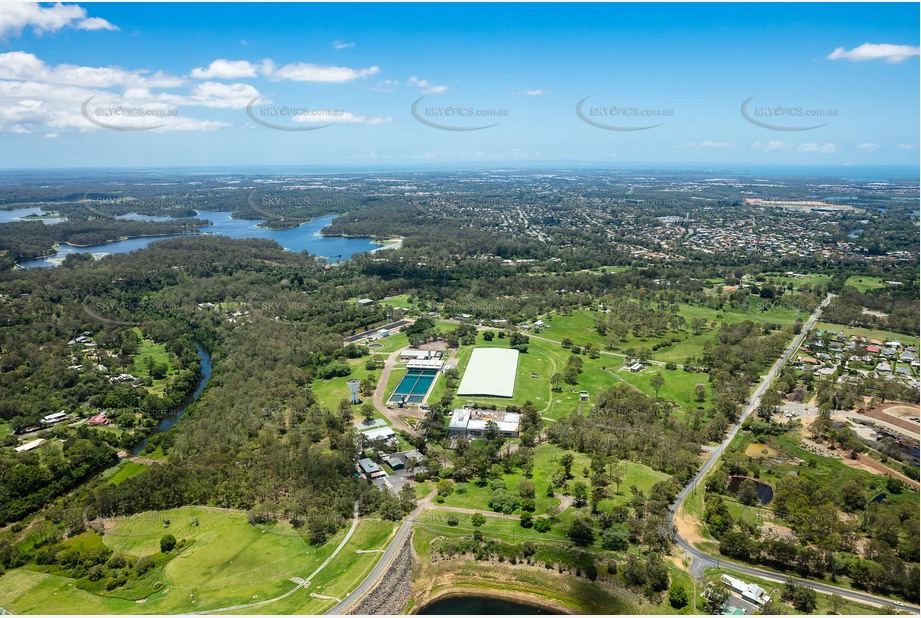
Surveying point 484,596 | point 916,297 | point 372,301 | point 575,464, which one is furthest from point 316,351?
point 916,297

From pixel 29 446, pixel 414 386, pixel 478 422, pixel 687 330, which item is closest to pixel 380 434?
pixel 478 422

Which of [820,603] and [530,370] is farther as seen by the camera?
[530,370]

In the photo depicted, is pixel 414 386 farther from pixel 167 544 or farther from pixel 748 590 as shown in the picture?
pixel 748 590

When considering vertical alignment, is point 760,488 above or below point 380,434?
below

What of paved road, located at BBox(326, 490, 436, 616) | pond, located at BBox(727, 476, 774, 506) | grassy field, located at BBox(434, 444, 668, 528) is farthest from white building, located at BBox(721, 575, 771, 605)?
paved road, located at BBox(326, 490, 436, 616)

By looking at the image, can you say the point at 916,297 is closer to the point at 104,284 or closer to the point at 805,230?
the point at 805,230

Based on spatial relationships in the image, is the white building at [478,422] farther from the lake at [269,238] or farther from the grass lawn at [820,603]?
the lake at [269,238]

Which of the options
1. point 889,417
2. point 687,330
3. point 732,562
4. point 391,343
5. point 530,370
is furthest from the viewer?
point 687,330
